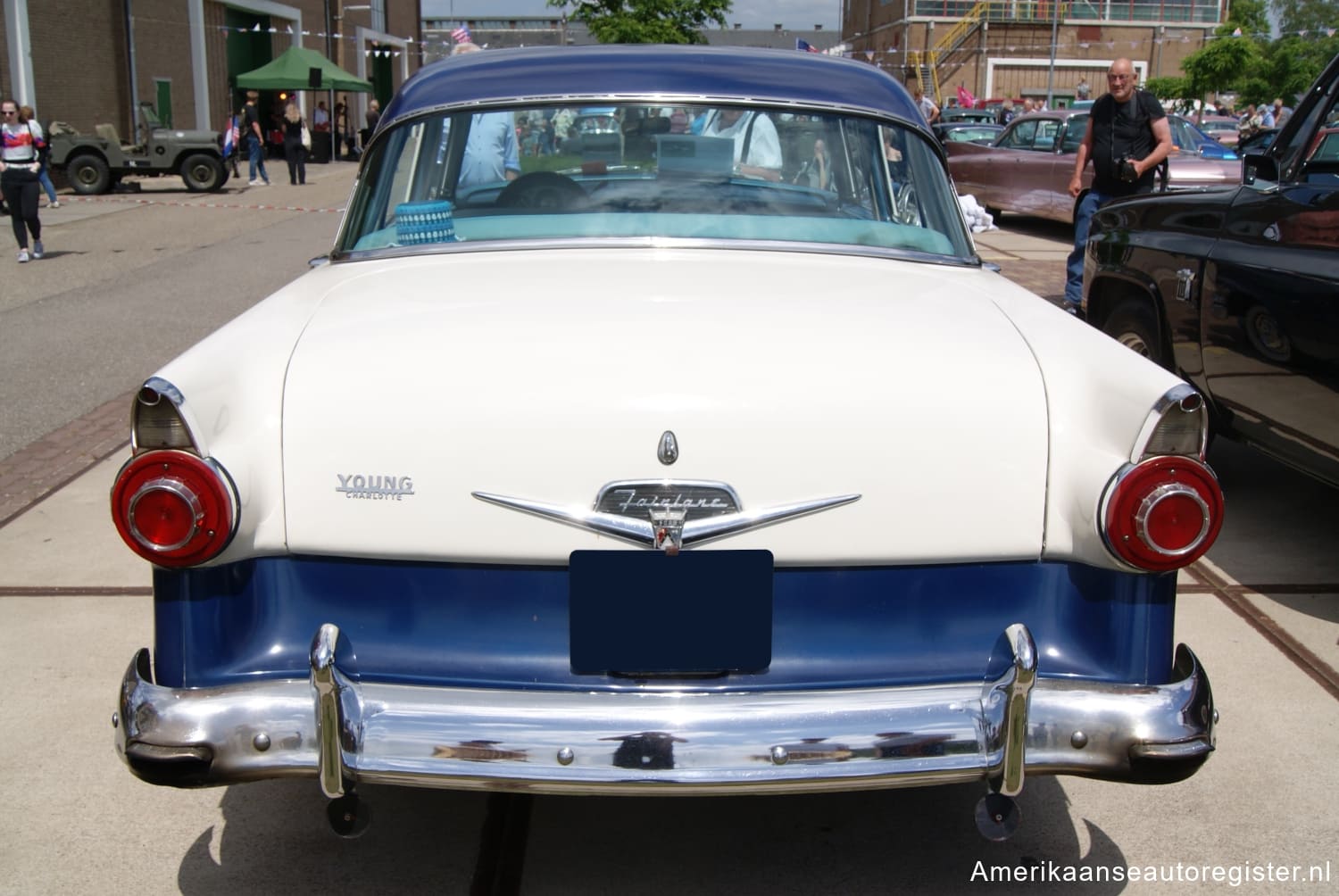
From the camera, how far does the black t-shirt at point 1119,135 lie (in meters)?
8.93

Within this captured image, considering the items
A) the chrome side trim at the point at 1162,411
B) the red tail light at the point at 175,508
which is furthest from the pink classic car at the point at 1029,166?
the red tail light at the point at 175,508

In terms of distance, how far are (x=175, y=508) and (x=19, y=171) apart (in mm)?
12378

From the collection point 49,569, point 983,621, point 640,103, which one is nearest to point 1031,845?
point 983,621

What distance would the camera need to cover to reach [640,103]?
3689 mm

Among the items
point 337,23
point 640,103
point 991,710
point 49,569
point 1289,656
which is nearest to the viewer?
point 991,710

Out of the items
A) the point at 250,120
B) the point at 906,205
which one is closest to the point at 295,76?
the point at 250,120

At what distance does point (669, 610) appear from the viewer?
2.43m

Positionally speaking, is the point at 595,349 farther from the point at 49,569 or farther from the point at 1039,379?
the point at 49,569

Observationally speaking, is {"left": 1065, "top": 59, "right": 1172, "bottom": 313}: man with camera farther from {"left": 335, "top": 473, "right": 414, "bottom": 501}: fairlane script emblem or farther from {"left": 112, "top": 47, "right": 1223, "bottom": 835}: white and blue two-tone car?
{"left": 335, "top": 473, "right": 414, "bottom": 501}: fairlane script emblem

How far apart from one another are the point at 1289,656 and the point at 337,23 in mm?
44048

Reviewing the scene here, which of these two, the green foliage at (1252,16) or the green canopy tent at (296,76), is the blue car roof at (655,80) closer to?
the green canopy tent at (296,76)

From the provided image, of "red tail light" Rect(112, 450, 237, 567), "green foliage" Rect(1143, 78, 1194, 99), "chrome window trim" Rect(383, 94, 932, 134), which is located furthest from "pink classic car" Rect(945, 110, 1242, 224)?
"green foliage" Rect(1143, 78, 1194, 99)

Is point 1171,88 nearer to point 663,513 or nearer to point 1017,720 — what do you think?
point 1017,720

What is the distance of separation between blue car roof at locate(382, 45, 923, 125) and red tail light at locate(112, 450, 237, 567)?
1.67 m
